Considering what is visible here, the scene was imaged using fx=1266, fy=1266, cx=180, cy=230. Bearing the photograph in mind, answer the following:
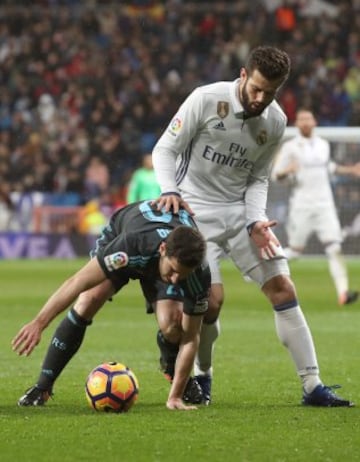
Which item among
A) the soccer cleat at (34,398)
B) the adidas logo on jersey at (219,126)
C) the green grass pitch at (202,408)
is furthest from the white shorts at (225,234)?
the soccer cleat at (34,398)

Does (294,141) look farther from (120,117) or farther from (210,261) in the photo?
(120,117)

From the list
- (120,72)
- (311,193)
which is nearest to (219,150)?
(311,193)

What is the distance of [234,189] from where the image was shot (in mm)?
7801

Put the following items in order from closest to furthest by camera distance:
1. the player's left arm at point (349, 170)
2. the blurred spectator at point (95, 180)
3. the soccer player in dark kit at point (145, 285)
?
the soccer player in dark kit at point (145, 285), the player's left arm at point (349, 170), the blurred spectator at point (95, 180)

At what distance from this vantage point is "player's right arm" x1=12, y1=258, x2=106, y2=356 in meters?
6.73

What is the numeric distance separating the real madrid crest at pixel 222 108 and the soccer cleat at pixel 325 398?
1699mm

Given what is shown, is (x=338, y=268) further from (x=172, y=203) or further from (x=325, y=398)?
(x=172, y=203)

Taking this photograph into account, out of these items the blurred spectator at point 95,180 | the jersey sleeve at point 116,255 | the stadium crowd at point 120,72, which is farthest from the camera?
the stadium crowd at point 120,72

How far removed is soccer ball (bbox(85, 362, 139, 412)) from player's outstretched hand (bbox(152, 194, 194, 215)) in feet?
3.17

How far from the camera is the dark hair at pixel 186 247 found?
6.56m

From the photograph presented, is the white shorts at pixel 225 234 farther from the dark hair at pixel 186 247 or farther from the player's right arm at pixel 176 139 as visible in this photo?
the dark hair at pixel 186 247

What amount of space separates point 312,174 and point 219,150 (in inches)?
353

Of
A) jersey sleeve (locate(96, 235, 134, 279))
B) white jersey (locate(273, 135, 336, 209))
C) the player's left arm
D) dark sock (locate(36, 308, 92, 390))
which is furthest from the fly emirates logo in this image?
white jersey (locate(273, 135, 336, 209))

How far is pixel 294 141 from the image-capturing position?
16266mm
